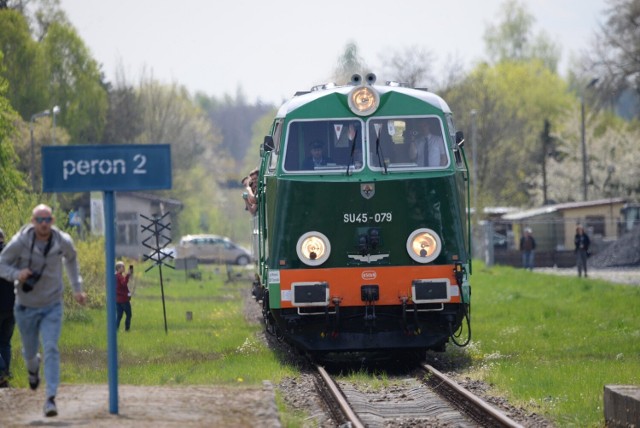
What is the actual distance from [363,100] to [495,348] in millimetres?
5099

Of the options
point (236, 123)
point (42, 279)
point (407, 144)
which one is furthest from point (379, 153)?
point (236, 123)

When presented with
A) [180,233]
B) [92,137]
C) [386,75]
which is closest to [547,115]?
[386,75]

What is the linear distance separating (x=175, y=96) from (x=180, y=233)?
39.5ft

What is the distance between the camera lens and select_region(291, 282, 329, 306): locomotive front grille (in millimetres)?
16484

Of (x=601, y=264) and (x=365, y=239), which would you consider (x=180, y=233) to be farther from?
(x=365, y=239)

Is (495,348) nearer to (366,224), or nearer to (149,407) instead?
(366,224)

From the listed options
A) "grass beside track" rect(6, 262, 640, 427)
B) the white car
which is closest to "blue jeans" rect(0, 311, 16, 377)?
"grass beside track" rect(6, 262, 640, 427)

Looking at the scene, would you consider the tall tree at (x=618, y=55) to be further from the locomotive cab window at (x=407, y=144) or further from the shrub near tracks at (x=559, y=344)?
the locomotive cab window at (x=407, y=144)

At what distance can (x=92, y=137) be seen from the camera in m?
64.8

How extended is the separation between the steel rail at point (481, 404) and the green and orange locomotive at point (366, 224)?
109cm

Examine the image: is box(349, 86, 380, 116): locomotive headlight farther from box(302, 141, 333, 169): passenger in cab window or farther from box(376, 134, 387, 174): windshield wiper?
box(302, 141, 333, 169): passenger in cab window

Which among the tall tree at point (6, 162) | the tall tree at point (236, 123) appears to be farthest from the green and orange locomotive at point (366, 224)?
the tall tree at point (236, 123)

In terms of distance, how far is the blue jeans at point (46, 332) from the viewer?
11.1 metres

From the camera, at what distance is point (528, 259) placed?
163 feet
